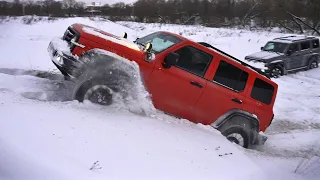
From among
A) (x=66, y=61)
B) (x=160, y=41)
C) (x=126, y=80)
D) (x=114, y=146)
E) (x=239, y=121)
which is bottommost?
(x=239, y=121)

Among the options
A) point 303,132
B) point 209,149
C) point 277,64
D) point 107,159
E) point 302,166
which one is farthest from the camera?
point 277,64

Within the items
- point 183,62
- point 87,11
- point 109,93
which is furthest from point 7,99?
point 87,11

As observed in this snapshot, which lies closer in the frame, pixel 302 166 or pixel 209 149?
pixel 209 149

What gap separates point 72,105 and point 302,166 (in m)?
3.96

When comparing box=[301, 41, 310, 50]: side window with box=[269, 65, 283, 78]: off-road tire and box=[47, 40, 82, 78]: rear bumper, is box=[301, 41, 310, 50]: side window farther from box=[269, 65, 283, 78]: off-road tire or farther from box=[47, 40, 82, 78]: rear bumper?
box=[47, 40, 82, 78]: rear bumper

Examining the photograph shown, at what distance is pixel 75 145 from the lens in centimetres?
407

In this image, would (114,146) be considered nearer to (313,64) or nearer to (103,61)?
(103,61)

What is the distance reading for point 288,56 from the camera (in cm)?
1593

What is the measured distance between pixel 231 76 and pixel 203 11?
42.7 metres

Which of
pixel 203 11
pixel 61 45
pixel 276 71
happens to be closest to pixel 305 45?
pixel 276 71

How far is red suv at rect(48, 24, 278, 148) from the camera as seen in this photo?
5828mm

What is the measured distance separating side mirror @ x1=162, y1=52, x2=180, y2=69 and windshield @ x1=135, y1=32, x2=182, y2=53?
34 cm

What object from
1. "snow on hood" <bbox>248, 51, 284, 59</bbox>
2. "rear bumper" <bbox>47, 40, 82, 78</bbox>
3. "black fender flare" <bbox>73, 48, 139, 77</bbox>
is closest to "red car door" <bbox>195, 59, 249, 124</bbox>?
"black fender flare" <bbox>73, 48, 139, 77</bbox>

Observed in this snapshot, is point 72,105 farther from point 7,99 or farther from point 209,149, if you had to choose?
point 209,149
